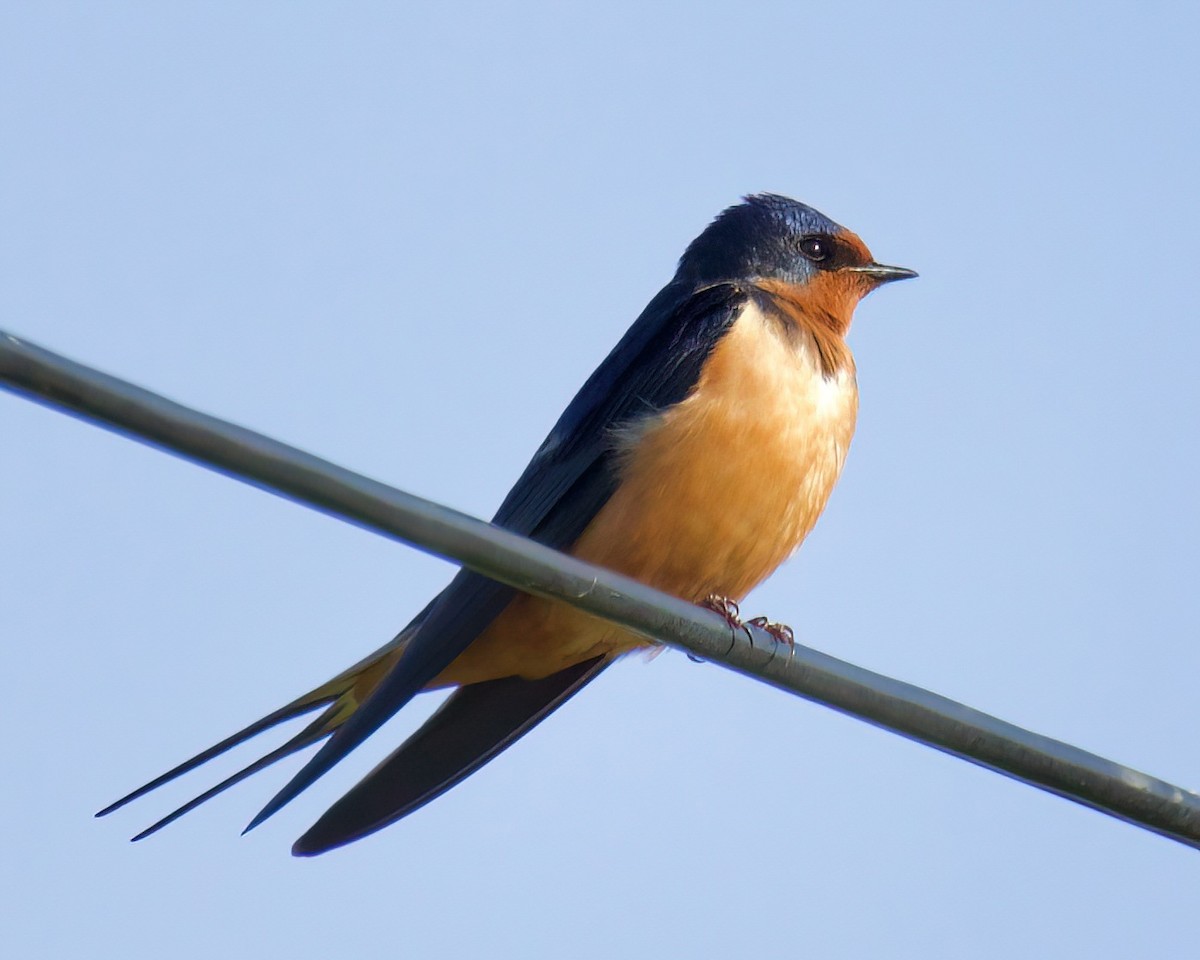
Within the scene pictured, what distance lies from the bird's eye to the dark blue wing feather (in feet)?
1.44

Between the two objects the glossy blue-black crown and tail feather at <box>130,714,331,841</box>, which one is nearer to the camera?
tail feather at <box>130,714,331,841</box>

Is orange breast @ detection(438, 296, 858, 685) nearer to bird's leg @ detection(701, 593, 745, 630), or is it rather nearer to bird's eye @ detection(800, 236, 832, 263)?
bird's leg @ detection(701, 593, 745, 630)

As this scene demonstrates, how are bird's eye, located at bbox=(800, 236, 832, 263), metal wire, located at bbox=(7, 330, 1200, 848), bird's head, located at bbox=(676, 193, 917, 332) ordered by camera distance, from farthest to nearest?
bird's eye, located at bbox=(800, 236, 832, 263) → bird's head, located at bbox=(676, 193, 917, 332) → metal wire, located at bbox=(7, 330, 1200, 848)

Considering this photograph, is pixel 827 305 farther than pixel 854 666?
Yes

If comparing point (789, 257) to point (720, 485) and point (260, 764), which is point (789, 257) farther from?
point (260, 764)

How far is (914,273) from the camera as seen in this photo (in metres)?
4.84

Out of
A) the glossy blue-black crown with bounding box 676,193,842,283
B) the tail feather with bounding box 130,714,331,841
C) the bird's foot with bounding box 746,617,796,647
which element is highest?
the glossy blue-black crown with bounding box 676,193,842,283

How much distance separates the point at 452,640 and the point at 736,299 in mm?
1098

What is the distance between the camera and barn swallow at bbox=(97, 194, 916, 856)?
3.80 m

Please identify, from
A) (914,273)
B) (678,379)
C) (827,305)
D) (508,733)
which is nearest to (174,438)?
(678,379)

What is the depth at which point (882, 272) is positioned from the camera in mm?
4781

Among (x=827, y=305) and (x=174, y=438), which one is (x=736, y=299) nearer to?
(x=827, y=305)

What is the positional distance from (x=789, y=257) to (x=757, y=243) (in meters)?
0.09

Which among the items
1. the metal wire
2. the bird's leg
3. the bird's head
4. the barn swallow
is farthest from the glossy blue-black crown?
the metal wire
